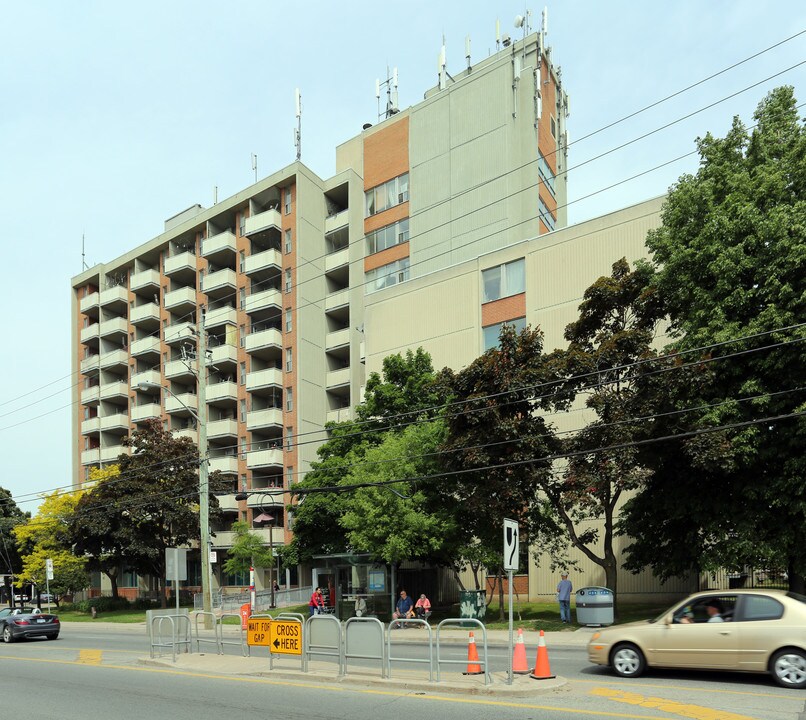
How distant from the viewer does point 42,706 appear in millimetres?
13195

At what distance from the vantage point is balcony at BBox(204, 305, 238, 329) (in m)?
63.1

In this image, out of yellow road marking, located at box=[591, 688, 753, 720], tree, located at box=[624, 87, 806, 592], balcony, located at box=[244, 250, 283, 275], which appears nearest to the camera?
yellow road marking, located at box=[591, 688, 753, 720]

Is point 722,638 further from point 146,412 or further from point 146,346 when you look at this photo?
point 146,346

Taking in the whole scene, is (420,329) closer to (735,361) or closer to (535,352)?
(535,352)

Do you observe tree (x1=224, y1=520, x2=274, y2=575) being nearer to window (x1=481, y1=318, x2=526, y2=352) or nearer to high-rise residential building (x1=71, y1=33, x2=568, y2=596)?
high-rise residential building (x1=71, y1=33, x2=568, y2=596)

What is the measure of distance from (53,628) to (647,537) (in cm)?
2133

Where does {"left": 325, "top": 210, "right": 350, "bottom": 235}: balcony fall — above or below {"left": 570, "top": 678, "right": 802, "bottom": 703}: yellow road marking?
above

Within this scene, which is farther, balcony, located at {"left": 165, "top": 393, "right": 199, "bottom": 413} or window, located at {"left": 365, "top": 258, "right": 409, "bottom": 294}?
balcony, located at {"left": 165, "top": 393, "right": 199, "bottom": 413}

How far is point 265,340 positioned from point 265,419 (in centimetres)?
571

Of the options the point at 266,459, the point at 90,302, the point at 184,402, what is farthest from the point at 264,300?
the point at 90,302

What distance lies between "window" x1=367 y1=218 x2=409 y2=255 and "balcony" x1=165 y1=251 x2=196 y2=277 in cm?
1752

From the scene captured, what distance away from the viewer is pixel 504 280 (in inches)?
1619

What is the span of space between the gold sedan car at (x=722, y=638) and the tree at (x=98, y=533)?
129ft

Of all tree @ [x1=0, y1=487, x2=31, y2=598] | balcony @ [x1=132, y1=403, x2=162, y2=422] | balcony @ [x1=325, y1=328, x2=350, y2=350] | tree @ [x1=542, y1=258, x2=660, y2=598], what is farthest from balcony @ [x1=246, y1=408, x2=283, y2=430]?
tree @ [x1=542, y1=258, x2=660, y2=598]
